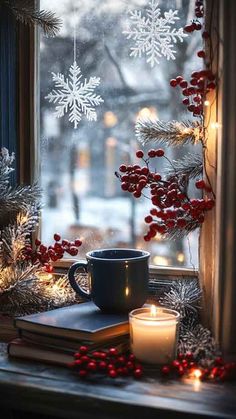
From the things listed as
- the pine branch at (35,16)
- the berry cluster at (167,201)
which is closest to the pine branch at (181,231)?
the berry cluster at (167,201)

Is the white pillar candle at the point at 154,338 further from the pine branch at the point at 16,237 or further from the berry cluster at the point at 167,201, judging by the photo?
the pine branch at the point at 16,237

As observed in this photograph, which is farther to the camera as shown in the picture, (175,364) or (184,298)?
(184,298)

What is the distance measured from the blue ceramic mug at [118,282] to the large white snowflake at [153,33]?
509mm

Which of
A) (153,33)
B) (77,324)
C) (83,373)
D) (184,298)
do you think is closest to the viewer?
(83,373)

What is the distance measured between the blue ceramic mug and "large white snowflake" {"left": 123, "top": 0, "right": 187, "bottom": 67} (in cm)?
51

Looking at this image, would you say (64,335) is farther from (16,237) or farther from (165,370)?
(16,237)

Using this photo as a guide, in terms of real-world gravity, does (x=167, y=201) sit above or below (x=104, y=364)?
above

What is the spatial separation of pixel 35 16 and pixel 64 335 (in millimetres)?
Answer: 783

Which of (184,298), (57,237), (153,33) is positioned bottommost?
(184,298)

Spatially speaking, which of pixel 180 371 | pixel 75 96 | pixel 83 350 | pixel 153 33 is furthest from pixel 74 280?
pixel 153 33

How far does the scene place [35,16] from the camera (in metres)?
1.46

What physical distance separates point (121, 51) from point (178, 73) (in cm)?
16

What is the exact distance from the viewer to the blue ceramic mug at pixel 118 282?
1.27 metres

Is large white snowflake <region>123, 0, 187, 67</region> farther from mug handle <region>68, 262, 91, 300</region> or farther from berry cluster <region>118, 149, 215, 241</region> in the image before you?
mug handle <region>68, 262, 91, 300</region>
